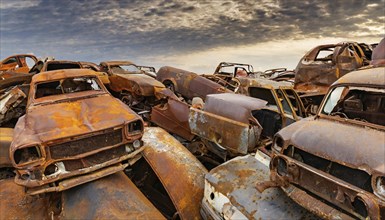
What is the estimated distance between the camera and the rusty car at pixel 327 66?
8852mm

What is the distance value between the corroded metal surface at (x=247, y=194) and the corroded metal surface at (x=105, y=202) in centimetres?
79

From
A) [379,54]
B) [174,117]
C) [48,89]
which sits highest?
[379,54]

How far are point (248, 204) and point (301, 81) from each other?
23.6 ft

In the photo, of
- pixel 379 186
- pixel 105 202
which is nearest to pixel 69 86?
pixel 105 202

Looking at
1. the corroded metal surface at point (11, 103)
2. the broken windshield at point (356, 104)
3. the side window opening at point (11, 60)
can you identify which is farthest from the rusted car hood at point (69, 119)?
the side window opening at point (11, 60)

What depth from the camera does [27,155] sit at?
12.2 ft

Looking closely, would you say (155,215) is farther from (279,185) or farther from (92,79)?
(92,79)

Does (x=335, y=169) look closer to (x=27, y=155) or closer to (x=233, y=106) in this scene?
(x=233, y=106)

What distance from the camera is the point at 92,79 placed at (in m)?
5.69

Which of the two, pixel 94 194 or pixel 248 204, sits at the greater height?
pixel 248 204

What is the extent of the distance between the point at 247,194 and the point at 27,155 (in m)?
2.86

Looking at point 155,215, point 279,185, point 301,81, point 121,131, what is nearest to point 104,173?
point 121,131

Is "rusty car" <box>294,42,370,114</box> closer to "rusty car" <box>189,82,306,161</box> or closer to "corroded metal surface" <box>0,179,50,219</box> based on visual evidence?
"rusty car" <box>189,82,306,161</box>

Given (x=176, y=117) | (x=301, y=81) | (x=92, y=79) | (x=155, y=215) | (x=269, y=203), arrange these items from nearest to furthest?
(x=269, y=203) → (x=155, y=215) → (x=92, y=79) → (x=176, y=117) → (x=301, y=81)
